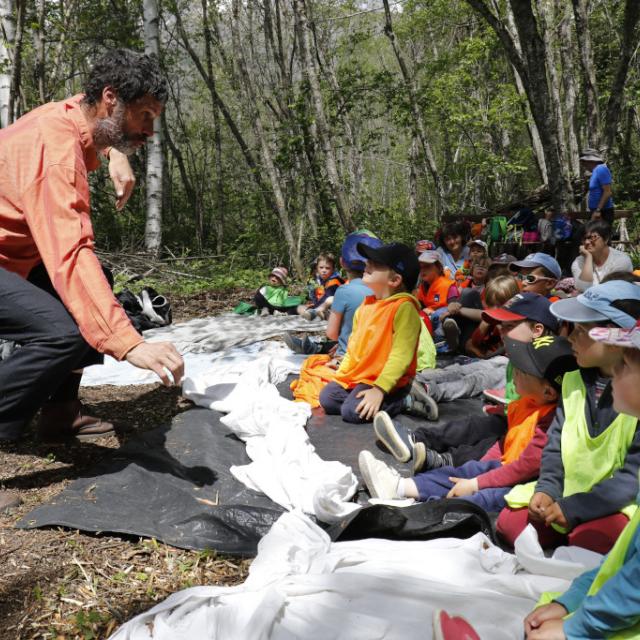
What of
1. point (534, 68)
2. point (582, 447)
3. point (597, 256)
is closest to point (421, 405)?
point (582, 447)

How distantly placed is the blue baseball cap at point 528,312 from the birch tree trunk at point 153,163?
8050 millimetres

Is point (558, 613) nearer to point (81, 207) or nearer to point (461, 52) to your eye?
point (81, 207)

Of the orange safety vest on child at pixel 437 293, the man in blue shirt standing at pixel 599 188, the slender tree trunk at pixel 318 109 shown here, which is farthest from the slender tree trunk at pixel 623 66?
the orange safety vest on child at pixel 437 293

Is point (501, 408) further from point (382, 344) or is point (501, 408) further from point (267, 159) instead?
point (267, 159)

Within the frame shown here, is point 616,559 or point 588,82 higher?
point 588,82

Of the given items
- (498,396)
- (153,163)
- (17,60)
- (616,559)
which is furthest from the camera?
(153,163)

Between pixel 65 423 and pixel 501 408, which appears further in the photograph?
pixel 501 408

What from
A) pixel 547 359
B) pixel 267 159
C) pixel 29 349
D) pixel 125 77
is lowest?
pixel 547 359

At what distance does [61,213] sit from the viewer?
2.18 metres

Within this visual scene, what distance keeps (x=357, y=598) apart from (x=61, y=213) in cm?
169

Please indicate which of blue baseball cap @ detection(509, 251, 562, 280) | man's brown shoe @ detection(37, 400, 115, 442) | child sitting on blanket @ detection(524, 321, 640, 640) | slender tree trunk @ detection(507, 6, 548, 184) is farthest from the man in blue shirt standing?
child sitting on blanket @ detection(524, 321, 640, 640)

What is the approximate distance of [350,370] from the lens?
3.79 metres

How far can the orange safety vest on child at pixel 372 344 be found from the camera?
3555mm

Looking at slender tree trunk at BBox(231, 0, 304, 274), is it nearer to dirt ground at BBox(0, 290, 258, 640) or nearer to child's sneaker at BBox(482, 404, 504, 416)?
child's sneaker at BBox(482, 404, 504, 416)
